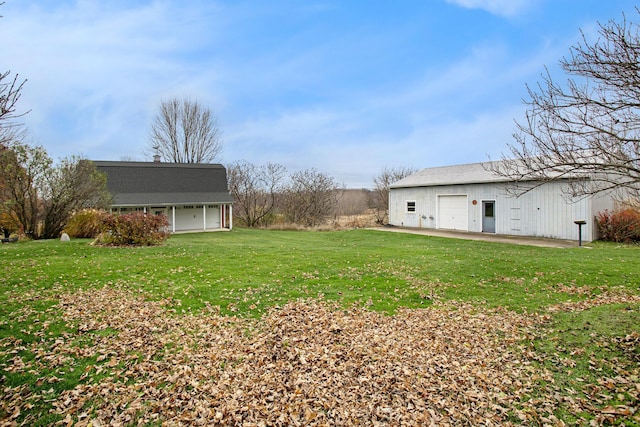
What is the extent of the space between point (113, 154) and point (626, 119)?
39950 millimetres

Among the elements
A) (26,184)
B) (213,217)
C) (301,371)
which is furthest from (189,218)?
(301,371)

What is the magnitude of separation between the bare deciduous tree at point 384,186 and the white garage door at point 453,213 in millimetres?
6250

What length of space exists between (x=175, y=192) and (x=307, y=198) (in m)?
9.47

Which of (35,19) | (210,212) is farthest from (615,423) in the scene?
(210,212)

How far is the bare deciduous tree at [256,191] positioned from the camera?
27297 millimetres

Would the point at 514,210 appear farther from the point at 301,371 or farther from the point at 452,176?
the point at 301,371

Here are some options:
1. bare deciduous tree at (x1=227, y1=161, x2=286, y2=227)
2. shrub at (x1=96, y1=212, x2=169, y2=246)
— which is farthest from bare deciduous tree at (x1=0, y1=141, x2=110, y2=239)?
bare deciduous tree at (x1=227, y1=161, x2=286, y2=227)

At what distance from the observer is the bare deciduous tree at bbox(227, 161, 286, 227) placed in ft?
89.6

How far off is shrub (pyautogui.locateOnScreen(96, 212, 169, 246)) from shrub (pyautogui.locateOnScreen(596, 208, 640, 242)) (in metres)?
18.3

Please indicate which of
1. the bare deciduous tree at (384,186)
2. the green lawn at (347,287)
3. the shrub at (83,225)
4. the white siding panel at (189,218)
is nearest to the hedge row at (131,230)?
the green lawn at (347,287)

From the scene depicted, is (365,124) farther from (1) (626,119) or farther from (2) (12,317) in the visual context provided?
(2) (12,317)

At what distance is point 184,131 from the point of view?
3192 centimetres

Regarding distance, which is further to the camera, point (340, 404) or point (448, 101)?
point (448, 101)

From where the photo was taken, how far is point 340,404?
3354mm
